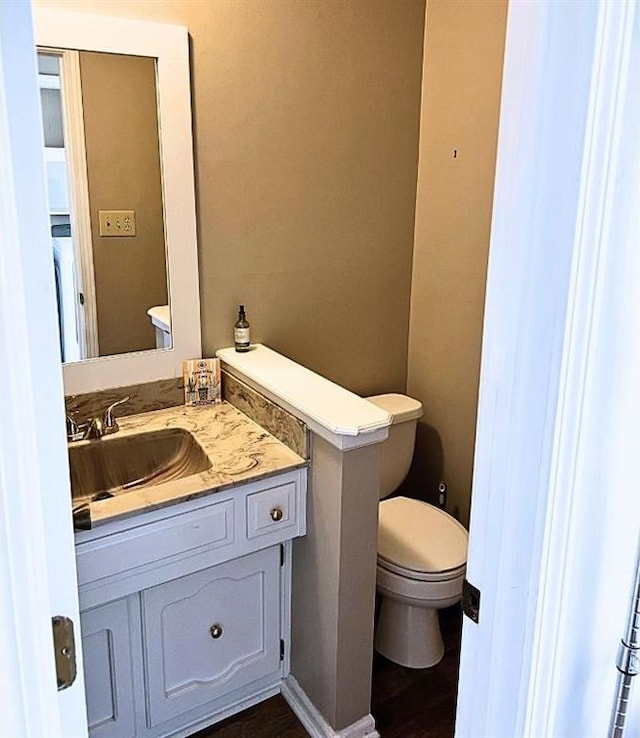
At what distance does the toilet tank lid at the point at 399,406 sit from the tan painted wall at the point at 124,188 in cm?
84

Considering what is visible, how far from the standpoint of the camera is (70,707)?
737mm

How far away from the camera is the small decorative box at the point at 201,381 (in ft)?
6.68

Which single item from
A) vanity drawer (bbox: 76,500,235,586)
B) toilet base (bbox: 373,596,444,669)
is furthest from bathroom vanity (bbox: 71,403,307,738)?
toilet base (bbox: 373,596,444,669)

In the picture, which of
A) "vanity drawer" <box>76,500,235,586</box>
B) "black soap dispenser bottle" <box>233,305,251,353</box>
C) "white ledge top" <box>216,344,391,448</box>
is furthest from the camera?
"black soap dispenser bottle" <box>233,305,251,353</box>

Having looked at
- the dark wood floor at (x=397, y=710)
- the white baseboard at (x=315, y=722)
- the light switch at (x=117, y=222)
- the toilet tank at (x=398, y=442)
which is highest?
the light switch at (x=117, y=222)

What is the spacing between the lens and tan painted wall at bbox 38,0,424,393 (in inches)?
76.9

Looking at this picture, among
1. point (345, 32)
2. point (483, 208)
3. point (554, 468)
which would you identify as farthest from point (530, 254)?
point (345, 32)

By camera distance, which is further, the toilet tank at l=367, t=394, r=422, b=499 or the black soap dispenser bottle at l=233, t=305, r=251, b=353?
the toilet tank at l=367, t=394, r=422, b=499

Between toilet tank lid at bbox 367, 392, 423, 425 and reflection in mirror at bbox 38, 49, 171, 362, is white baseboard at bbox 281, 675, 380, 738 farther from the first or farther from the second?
reflection in mirror at bbox 38, 49, 171, 362

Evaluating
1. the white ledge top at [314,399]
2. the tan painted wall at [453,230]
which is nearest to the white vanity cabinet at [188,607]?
the white ledge top at [314,399]

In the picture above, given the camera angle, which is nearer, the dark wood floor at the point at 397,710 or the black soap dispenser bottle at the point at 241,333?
the dark wood floor at the point at 397,710

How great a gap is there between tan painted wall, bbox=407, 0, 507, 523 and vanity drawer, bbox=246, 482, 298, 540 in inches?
34.8

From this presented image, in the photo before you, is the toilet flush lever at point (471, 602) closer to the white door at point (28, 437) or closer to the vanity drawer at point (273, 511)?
the white door at point (28, 437)

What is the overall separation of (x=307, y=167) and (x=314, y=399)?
2.76ft
